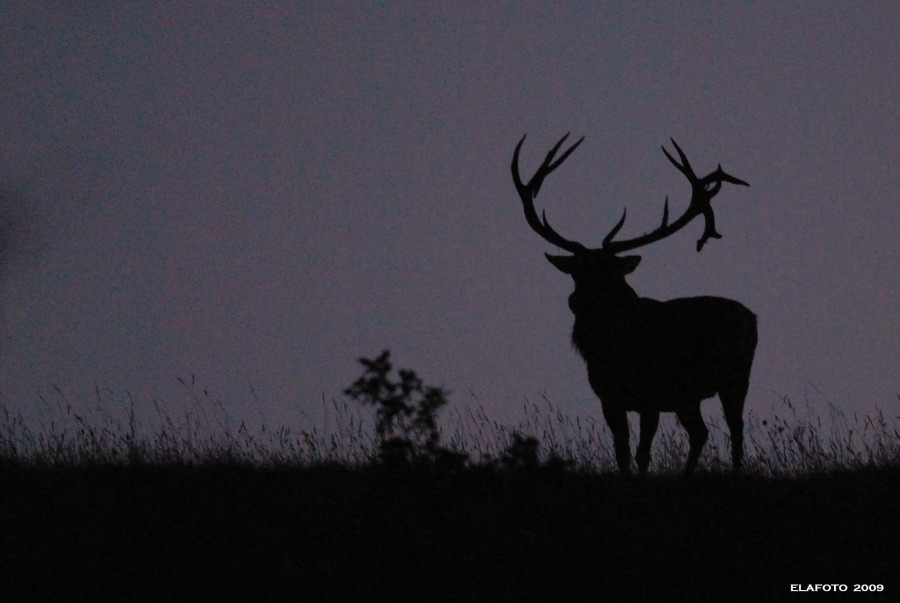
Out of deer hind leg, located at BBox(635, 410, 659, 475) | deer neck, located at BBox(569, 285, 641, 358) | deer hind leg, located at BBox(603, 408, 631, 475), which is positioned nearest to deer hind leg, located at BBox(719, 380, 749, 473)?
deer hind leg, located at BBox(635, 410, 659, 475)

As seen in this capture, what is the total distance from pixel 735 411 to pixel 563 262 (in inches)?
82.5

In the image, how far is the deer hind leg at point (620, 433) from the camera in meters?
9.23

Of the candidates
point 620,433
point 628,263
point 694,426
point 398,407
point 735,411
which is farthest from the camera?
point 628,263

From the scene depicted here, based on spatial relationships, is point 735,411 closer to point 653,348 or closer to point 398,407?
point 653,348

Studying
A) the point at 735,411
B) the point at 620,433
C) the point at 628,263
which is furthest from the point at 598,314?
the point at 735,411

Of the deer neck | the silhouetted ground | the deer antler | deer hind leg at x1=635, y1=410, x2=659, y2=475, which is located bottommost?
the silhouetted ground

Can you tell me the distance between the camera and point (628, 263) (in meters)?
10.5

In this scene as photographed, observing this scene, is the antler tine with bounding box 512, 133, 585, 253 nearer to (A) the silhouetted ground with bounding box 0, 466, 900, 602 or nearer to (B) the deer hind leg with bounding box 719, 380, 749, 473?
(B) the deer hind leg with bounding box 719, 380, 749, 473

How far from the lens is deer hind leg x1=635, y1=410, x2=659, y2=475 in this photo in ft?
30.5

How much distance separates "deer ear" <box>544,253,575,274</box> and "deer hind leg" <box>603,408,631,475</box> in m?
1.46

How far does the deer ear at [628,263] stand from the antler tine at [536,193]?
0.53m

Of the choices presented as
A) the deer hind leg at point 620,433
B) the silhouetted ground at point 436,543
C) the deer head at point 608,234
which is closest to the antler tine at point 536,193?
the deer head at point 608,234

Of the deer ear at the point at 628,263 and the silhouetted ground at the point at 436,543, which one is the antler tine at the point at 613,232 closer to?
the deer ear at the point at 628,263

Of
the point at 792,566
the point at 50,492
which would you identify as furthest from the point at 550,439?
the point at 50,492
